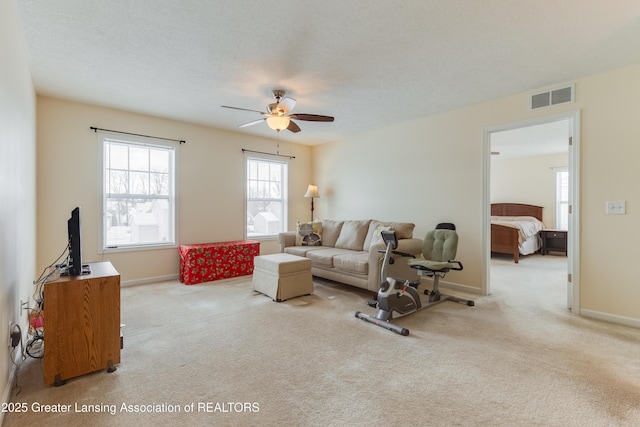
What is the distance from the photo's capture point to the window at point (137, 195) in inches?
169

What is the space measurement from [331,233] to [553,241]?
5792 mm

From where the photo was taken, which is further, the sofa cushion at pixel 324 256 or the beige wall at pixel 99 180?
the sofa cushion at pixel 324 256

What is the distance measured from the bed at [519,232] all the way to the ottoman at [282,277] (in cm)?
477

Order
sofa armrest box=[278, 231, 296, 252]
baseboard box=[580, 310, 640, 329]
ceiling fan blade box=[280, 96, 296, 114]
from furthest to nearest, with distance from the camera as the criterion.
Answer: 1. sofa armrest box=[278, 231, 296, 252]
2. ceiling fan blade box=[280, 96, 296, 114]
3. baseboard box=[580, 310, 640, 329]

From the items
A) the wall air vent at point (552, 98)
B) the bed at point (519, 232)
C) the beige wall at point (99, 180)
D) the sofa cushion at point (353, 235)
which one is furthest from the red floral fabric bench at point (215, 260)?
the bed at point (519, 232)

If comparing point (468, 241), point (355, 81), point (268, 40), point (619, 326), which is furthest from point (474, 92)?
point (619, 326)

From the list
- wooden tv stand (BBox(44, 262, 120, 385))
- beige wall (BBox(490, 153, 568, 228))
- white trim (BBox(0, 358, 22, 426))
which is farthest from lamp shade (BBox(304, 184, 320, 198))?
beige wall (BBox(490, 153, 568, 228))

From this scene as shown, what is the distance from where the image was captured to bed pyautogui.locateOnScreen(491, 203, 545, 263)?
20.9 ft

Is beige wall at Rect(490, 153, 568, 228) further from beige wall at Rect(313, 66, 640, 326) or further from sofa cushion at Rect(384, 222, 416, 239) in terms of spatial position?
sofa cushion at Rect(384, 222, 416, 239)

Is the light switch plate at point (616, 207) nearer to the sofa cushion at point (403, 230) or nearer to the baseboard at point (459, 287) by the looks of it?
the baseboard at point (459, 287)

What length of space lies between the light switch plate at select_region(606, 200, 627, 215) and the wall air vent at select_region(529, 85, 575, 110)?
1128 mm

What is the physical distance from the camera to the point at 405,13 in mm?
2125

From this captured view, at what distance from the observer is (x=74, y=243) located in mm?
2088

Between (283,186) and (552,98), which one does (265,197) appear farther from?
(552,98)
